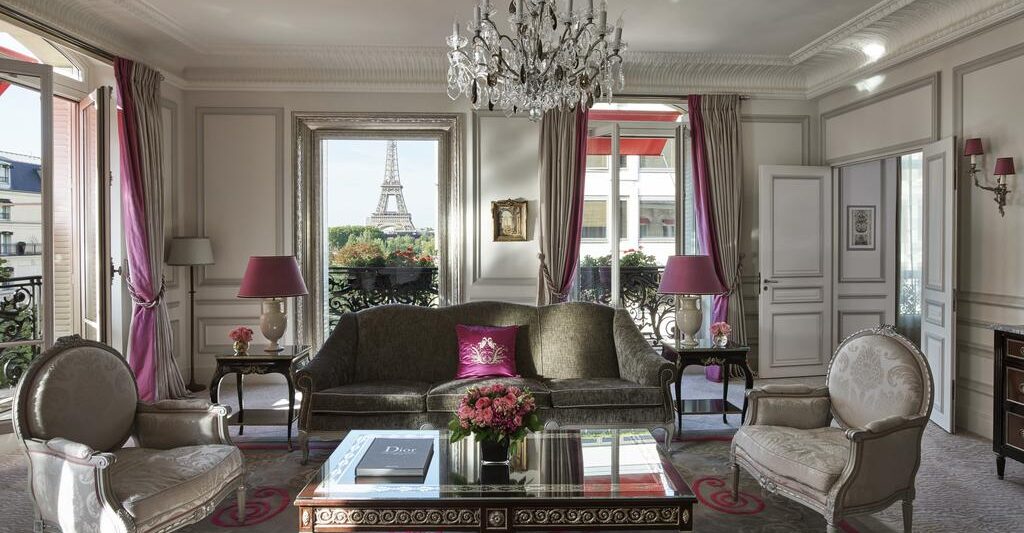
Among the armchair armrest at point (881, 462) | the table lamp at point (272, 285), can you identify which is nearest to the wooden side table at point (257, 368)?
the table lamp at point (272, 285)

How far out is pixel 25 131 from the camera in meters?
3.51

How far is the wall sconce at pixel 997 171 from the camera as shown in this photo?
351 centimetres

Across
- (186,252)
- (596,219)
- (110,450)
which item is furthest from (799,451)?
(186,252)

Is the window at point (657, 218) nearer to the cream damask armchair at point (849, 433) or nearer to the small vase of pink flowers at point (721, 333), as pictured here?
the small vase of pink flowers at point (721, 333)

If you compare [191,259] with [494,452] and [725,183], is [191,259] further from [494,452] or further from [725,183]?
[725,183]

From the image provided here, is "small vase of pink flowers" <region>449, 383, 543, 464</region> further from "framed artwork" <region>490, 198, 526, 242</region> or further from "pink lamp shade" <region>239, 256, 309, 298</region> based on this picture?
"framed artwork" <region>490, 198, 526, 242</region>

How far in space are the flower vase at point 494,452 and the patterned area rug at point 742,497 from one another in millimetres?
851

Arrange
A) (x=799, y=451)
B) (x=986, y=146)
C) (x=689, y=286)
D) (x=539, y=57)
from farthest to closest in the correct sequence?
1. (x=689, y=286)
2. (x=986, y=146)
3. (x=539, y=57)
4. (x=799, y=451)

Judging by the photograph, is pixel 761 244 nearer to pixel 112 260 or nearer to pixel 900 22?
pixel 900 22

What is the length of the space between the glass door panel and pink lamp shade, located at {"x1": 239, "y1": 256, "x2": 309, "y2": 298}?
108cm

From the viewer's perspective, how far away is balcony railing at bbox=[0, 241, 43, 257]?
345cm

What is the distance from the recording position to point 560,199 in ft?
17.0

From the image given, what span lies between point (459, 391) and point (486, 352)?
1.27 ft

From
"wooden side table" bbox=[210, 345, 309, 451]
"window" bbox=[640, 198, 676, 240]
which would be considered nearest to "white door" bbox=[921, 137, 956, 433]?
"window" bbox=[640, 198, 676, 240]
